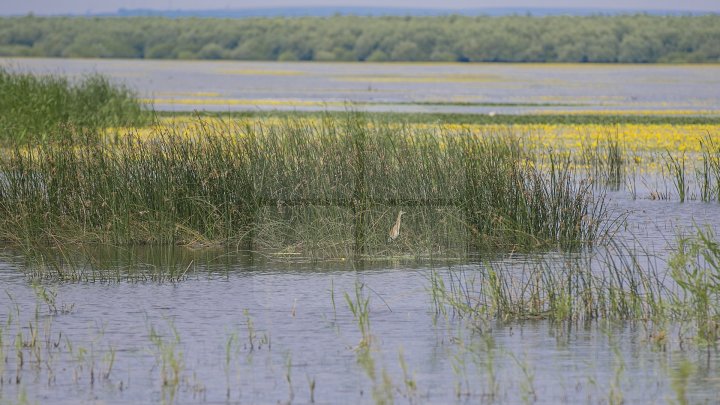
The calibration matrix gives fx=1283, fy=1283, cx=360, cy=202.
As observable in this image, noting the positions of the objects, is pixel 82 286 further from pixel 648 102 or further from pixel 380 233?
pixel 648 102

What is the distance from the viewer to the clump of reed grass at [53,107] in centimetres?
2250

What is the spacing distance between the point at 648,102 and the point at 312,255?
3891 cm

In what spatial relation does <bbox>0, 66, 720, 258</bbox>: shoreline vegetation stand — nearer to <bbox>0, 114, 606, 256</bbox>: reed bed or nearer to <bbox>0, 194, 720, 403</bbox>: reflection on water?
<bbox>0, 114, 606, 256</bbox>: reed bed

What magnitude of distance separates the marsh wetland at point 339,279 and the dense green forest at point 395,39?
105664 mm

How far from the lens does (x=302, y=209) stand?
13844 mm

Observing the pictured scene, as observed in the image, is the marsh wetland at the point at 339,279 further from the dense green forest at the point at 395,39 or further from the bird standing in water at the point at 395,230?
the dense green forest at the point at 395,39

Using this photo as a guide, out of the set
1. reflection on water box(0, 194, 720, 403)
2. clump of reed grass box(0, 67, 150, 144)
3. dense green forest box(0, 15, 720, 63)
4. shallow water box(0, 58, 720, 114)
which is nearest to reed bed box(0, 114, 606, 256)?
reflection on water box(0, 194, 720, 403)

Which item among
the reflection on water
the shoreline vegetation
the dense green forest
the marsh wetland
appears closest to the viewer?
the reflection on water

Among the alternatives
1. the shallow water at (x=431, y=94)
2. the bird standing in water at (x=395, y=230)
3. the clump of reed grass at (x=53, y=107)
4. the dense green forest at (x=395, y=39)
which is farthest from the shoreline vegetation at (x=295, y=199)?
the dense green forest at (x=395, y=39)

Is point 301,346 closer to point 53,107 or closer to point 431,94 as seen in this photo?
point 53,107

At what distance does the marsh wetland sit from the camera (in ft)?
28.5

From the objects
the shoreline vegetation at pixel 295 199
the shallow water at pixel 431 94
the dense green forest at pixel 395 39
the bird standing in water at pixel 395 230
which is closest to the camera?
the bird standing in water at pixel 395 230

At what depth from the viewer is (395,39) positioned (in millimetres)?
126875

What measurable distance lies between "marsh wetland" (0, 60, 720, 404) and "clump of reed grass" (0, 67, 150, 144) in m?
6.13
